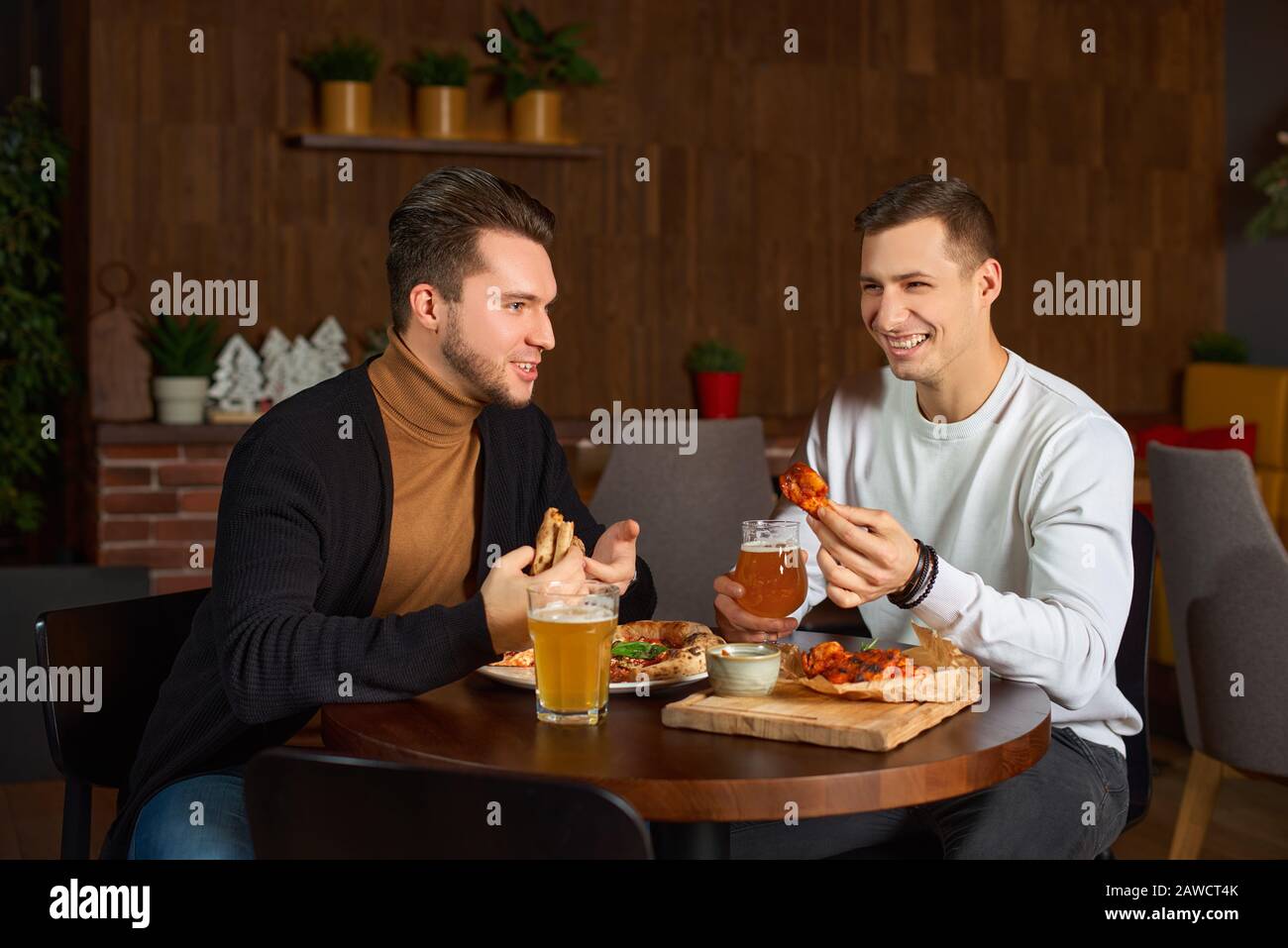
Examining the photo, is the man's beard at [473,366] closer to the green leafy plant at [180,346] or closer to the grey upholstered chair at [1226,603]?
the grey upholstered chair at [1226,603]

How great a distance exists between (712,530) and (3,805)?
6.35 feet

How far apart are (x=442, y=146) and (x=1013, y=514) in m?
3.23

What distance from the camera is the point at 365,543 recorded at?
190cm

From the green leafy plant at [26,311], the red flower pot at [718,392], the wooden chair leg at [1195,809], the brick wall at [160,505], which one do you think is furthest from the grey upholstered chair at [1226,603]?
the green leafy plant at [26,311]

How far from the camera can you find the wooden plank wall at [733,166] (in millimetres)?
4684

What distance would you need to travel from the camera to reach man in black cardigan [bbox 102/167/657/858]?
5.26 feet

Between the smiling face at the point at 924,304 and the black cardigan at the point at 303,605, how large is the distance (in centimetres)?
54

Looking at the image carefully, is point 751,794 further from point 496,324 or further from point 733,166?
point 733,166

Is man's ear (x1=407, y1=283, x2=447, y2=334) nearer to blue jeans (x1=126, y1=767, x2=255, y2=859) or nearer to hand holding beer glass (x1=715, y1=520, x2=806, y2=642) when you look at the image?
hand holding beer glass (x1=715, y1=520, x2=806, y2=642)

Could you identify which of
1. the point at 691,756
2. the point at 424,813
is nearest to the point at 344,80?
the point at 691,756

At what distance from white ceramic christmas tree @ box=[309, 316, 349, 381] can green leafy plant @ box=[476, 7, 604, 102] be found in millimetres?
1003

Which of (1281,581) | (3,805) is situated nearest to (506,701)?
(1281,581)

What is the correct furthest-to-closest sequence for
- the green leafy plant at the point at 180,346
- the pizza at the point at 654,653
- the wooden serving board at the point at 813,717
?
the green leafy plant at the point at 180,346 < the pizza at the point at 654,653 < the wooden serving board at the point at 813,717

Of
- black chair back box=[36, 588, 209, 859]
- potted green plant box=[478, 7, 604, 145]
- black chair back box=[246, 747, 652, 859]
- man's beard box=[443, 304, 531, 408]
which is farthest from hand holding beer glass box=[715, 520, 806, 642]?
potted green plant box=[478, 7, 604, 145]
